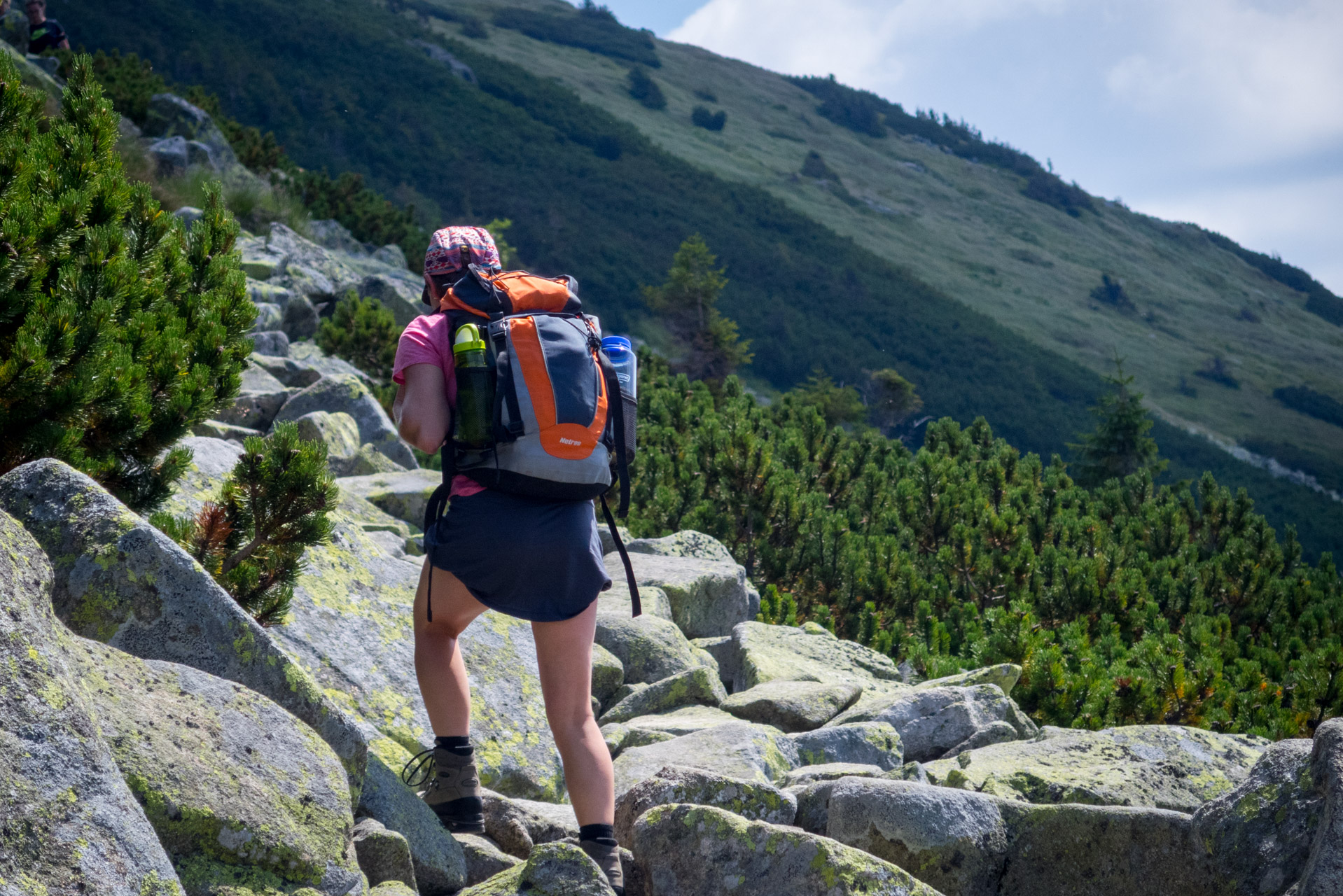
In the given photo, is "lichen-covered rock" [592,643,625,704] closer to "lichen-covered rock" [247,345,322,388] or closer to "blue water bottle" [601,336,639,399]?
"blue water bottle" [601,336,639,399]

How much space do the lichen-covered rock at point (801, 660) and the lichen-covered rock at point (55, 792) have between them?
4170mm

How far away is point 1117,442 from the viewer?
22672mm

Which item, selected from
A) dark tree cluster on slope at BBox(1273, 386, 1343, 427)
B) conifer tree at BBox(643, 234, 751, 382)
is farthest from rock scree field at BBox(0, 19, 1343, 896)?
dark tree cluster on slope at BBox(1273, 386, 1343, 427)

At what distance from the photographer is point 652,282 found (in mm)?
47031

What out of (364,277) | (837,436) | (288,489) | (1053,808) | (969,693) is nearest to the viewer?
(1053,808)

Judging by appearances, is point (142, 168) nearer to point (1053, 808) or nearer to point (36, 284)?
point (36, 284)

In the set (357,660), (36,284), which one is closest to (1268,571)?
(357,660)

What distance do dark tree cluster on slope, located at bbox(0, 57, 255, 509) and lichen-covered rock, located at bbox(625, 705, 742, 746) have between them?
2.26m

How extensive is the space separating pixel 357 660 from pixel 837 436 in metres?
10.2

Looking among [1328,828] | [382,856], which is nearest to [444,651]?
[382,856]

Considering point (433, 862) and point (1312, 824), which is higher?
point (1312, 824)

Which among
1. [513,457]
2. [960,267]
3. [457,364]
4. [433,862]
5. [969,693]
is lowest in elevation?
[433,862]

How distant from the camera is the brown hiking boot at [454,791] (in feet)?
9.93

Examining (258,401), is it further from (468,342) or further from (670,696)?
(468,342)
